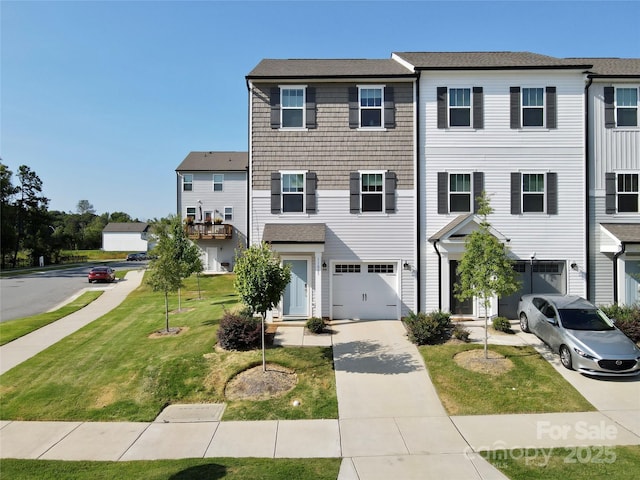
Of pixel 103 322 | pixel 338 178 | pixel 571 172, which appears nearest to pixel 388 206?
pixel 338 178

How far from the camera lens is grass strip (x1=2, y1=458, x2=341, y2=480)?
251 inches

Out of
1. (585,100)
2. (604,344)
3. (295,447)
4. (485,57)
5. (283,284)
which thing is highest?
(485,57)

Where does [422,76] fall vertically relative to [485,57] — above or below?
below

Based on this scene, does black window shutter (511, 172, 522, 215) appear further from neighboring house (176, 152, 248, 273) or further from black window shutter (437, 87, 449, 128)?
neighboring house (176, 152, 248, 273)

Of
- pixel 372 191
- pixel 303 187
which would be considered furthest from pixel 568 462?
pixel 303 187

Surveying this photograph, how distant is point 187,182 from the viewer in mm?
36156

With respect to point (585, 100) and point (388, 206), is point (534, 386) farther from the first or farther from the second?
point (585, 100)

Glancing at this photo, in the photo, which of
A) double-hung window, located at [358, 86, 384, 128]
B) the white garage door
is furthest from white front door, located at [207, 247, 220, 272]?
double-hung window, located at [358, 86, 384, 128]

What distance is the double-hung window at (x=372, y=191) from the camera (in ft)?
51.0

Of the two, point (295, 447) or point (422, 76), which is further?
point (422, 76)

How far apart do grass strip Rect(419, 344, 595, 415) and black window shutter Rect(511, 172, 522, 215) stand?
631cm

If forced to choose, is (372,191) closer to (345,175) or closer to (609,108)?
(345,175)

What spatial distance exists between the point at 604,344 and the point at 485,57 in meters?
13.2

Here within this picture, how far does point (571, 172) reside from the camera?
607 inches
